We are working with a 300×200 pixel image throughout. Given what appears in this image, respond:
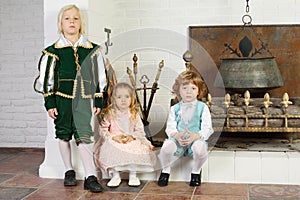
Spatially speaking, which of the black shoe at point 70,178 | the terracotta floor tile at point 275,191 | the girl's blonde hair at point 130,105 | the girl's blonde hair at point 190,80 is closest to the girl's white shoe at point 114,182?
the black shoe at point 70,178

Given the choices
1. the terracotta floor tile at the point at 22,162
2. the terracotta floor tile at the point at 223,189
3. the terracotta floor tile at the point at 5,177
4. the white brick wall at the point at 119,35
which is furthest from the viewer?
the white brick wall at the point at 119,35

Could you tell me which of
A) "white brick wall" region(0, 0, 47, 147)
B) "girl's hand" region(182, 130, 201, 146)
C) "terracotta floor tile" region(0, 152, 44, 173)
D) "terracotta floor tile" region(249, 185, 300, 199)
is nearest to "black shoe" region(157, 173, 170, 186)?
"girl's hand" region(182, 130, 201, 146)

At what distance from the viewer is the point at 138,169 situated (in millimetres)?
3047

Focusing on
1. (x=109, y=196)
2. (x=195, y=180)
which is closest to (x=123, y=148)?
(x=109, y=196)

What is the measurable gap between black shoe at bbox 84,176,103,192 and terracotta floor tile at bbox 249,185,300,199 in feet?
2.96

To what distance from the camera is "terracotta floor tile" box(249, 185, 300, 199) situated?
275 centimetres

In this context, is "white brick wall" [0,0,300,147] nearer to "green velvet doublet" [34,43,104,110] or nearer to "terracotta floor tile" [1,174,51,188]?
"green velvet doublet" [34,43,104,110]

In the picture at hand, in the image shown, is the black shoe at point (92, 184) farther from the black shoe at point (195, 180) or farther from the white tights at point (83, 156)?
the black shoe at point (195, 180)

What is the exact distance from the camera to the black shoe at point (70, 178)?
3.04 meters

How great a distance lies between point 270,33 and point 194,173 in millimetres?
1368

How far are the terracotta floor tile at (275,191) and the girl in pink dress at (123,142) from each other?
658 mm

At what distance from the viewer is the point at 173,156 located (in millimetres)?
3043

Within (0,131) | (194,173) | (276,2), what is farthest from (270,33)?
(0,131)

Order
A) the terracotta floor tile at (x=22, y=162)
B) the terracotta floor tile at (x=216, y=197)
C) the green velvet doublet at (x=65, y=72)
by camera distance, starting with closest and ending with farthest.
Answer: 1. the terracotta floor tile at (x=216, y=197)
2. the green velvet doublet at (x=65, y=72)
3. the terracotta floor tile at (x=22, y=162)
